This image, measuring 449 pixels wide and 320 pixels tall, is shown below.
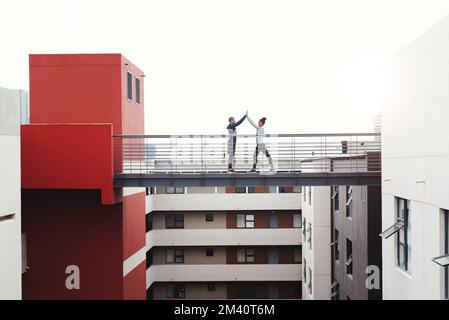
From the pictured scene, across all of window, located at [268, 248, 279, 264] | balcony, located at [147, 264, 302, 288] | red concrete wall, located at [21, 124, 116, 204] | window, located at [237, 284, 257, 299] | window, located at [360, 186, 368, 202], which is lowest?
window, located at [237, 284, 257, 299]

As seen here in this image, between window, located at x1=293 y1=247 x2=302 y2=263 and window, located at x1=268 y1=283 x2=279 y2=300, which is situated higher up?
window, located at x1=293 y1=247 x2=302 y2=263

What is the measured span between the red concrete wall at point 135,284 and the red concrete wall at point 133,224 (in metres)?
0.79

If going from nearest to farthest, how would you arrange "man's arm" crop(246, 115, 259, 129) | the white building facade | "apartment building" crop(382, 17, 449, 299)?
"apartment building" crop(382, 17, 449, 299)
the white building facade
"man's arm" crop(246, 115, 259, 129)

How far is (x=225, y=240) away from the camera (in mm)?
37750

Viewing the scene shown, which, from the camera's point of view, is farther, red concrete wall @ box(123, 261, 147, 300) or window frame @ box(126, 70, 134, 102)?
window frame @ box(126, 70, 134, 102)

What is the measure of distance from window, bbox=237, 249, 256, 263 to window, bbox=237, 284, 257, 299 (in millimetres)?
1899

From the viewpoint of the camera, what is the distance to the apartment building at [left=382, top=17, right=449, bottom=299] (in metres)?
9.70

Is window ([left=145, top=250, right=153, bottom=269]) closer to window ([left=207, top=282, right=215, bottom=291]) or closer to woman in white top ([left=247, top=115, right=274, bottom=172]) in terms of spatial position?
window ([left=207, top=282, right=215, bottom=291])

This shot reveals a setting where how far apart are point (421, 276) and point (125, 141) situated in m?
11.7

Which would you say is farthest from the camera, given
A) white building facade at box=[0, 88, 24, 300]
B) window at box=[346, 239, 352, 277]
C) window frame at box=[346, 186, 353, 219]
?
window at box=[346, 239, 352, 277]

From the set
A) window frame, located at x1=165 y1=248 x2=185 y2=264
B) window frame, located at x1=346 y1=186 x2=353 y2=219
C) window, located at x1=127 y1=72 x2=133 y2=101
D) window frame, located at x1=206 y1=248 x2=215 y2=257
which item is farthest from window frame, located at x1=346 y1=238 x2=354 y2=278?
window frame, located at x1=165 y1=248 x2=185 y2=264

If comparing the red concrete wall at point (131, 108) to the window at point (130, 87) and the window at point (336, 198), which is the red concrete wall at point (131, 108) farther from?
the window at point (336, 198)

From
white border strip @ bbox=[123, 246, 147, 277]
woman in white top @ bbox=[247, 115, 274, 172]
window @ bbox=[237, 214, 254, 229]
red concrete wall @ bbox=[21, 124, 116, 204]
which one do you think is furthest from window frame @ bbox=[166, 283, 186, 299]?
woman in white top @ bbox=[247, 115, 274, 172]
